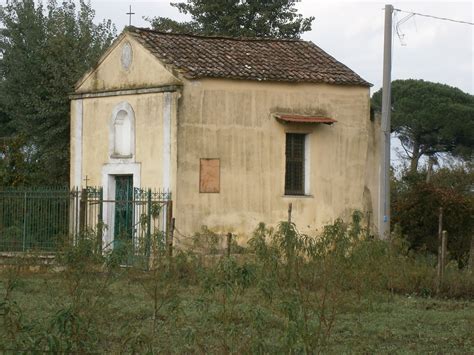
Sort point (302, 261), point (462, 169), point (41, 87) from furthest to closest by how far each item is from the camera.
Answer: point (462, 169)
point (41, 87)
point (302, 261)

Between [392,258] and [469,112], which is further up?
[469,112]

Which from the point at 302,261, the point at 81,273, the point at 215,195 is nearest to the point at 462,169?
the point at 215,195

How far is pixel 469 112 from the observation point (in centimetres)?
4981

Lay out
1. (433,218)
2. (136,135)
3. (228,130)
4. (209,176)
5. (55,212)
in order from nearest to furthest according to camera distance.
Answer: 1. (209,176)
2. (228,130)
3. (433,218)
4. (55,212)
5. (136,135)

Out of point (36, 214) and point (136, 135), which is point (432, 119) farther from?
point (36, 214)

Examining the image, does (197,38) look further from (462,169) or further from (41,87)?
(462,169)

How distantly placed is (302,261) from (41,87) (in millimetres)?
22259

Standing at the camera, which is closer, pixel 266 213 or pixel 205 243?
pixel 205 243

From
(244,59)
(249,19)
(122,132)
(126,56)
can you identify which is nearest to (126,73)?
(126,56)

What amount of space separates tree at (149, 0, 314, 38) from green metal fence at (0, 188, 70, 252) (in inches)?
636

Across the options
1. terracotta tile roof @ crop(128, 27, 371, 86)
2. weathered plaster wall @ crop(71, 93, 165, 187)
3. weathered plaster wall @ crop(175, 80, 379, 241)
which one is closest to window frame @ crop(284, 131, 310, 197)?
weathered plaster wall @ crop(175, 80, 379, 241)

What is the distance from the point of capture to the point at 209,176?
25.0 metres

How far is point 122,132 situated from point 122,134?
0.05m

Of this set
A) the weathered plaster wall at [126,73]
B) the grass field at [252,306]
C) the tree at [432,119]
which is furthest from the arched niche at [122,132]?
the tree at [432,119]
